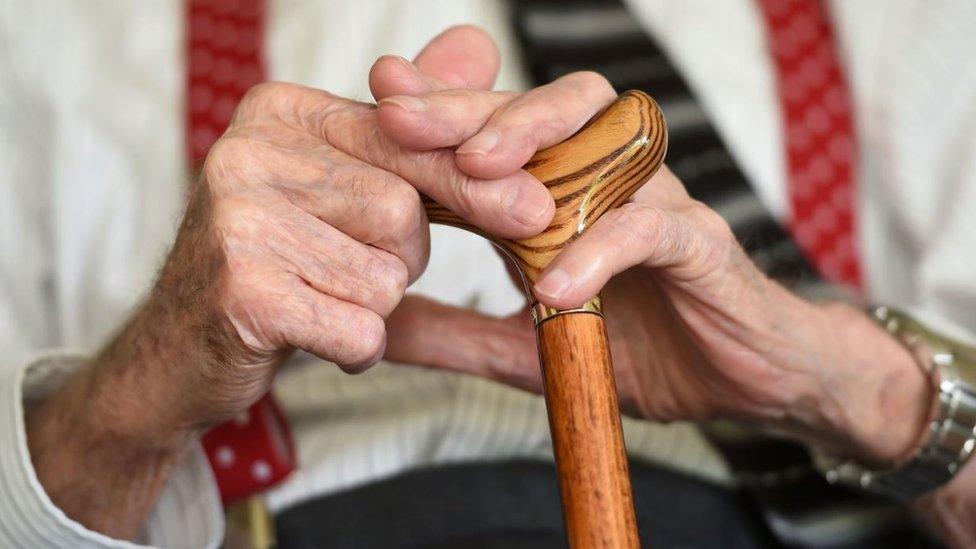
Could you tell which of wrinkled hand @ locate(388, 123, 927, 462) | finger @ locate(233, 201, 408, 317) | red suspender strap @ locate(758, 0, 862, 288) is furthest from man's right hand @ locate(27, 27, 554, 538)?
red suspender strap @ locate(758, 0, 862, 288)

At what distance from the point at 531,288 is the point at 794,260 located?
1.78 ft

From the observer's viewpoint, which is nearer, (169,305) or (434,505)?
A: (169,305)

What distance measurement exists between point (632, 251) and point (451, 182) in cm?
11

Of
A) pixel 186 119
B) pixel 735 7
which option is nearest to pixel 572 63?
pixel 735 7

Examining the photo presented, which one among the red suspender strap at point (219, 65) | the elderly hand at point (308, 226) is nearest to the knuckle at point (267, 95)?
the elderly hand at point (308, 226)

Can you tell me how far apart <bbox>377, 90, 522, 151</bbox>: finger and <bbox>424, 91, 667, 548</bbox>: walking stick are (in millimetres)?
41

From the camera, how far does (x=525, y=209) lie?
23.7 inches

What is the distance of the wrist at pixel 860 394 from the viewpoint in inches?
32.7

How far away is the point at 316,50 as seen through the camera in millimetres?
1124

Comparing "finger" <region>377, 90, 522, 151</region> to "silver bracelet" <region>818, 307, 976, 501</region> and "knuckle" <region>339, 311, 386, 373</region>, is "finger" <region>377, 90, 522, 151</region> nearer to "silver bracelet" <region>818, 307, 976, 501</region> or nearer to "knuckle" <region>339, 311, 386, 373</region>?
"knuckle" <region>339, 311, 386, 373</region>

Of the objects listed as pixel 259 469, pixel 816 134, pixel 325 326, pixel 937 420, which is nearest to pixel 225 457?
pixel 259 469

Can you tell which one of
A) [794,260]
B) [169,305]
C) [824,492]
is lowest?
[824,492]

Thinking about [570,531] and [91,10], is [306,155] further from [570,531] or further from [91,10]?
[91,10]

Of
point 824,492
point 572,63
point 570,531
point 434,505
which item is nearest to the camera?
point 570,531
